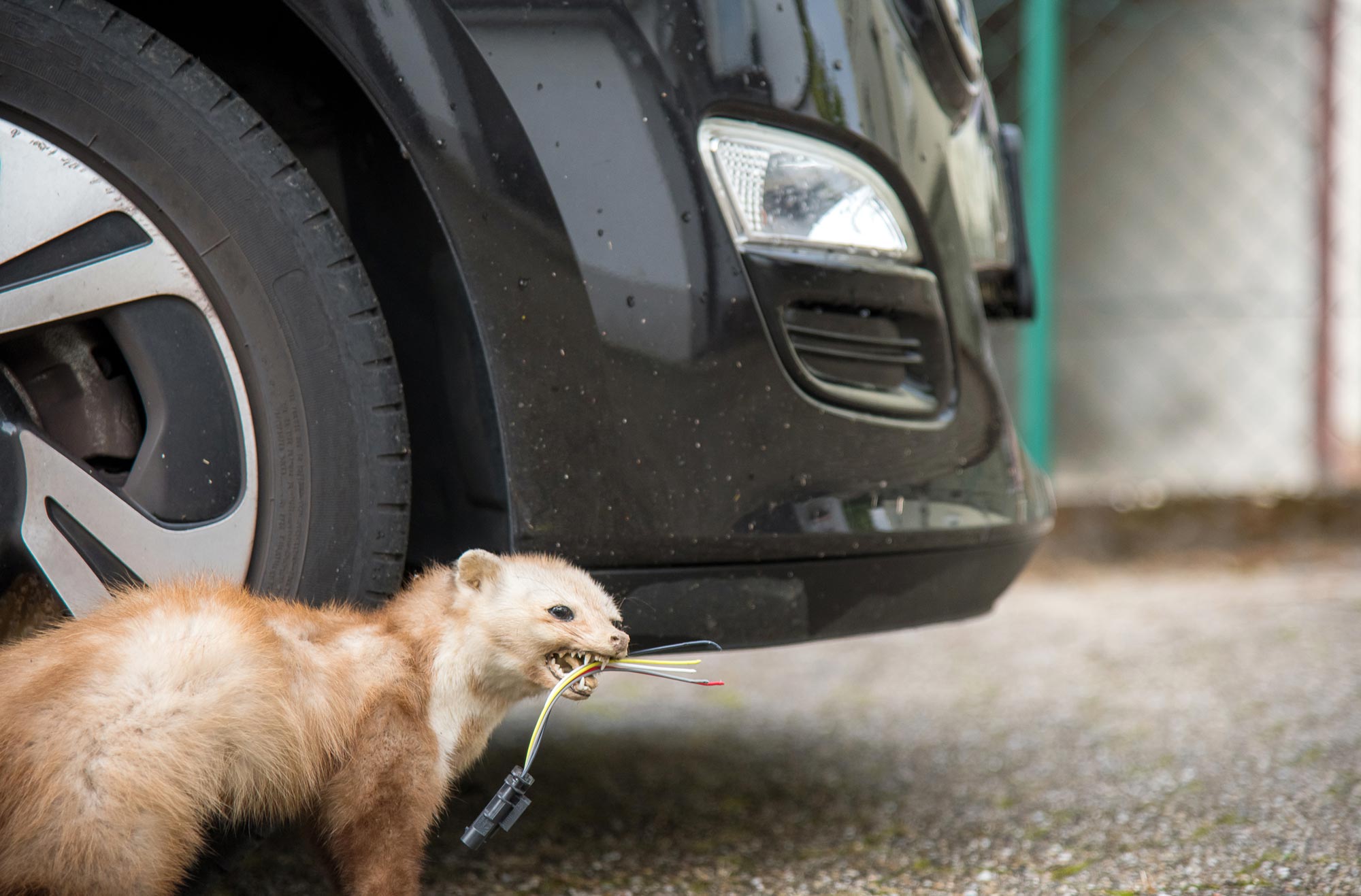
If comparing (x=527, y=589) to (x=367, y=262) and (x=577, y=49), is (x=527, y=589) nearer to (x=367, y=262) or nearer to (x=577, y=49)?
(x=367, y=262)

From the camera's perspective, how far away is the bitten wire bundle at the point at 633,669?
4.80ft

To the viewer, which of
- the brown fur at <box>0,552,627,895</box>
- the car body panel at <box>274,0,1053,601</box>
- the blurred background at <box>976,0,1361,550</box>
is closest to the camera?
the brown fur at <box>0,552,627,895</box>

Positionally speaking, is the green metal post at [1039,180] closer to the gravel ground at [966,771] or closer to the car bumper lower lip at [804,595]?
the gravel ground at [966,771]

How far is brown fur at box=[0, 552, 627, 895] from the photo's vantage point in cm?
119

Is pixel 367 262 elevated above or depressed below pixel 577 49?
below

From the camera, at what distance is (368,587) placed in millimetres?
1526

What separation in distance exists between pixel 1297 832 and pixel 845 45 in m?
1.56

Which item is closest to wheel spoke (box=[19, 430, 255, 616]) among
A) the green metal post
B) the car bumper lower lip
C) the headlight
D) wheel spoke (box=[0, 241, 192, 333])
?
wheel spoke (box=[0, 241, 192, 333])

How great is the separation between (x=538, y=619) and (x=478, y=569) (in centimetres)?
11

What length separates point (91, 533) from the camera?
1445 millimetres

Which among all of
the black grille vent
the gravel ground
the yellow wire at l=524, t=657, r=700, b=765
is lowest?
the gravel ground

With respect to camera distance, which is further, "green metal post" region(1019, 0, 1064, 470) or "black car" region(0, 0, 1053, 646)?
"green metal post" region(1019, 0, 1064, 470)

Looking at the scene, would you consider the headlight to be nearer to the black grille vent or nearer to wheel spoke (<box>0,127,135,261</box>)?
the black grille vent

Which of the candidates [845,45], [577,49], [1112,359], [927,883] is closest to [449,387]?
[577,49]
